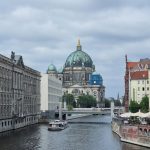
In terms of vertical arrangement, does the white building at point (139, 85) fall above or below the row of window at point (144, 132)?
above

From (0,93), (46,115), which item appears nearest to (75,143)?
(0,93)

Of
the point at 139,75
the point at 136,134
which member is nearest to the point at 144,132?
the point at 136,134

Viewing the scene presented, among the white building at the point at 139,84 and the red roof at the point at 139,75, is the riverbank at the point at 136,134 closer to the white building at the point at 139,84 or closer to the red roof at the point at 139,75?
the white building at the point at 139,84

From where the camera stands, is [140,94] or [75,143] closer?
[75,143]

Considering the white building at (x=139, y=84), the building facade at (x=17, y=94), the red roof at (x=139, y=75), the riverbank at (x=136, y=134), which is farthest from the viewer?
the red roof at (x=139, y=75)

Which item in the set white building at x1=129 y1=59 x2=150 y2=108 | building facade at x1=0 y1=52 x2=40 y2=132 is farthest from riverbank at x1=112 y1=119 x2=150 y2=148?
white building at x1=129 y1=59 x2=150 y2=108

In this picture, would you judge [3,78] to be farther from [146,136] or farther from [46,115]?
[46,115]

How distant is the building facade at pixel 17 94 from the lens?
108 meters

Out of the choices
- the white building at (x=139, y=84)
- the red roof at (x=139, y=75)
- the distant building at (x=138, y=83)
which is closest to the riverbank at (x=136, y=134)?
the distant building at (x=138, y=83)

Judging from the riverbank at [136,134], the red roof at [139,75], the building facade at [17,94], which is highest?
the red roof at [139,75]

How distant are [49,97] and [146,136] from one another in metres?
112

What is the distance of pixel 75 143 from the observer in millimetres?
83562

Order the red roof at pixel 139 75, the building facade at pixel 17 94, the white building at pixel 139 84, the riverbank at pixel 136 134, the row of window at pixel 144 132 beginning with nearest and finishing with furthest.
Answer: the row of window at pixel 144 132 → the riverbank at pixel 136 134 → the building facade at pixel 17 94 → the white building at pixel 139 84 → the red roof at pixel 139 75

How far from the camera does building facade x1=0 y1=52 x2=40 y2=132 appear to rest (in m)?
108
